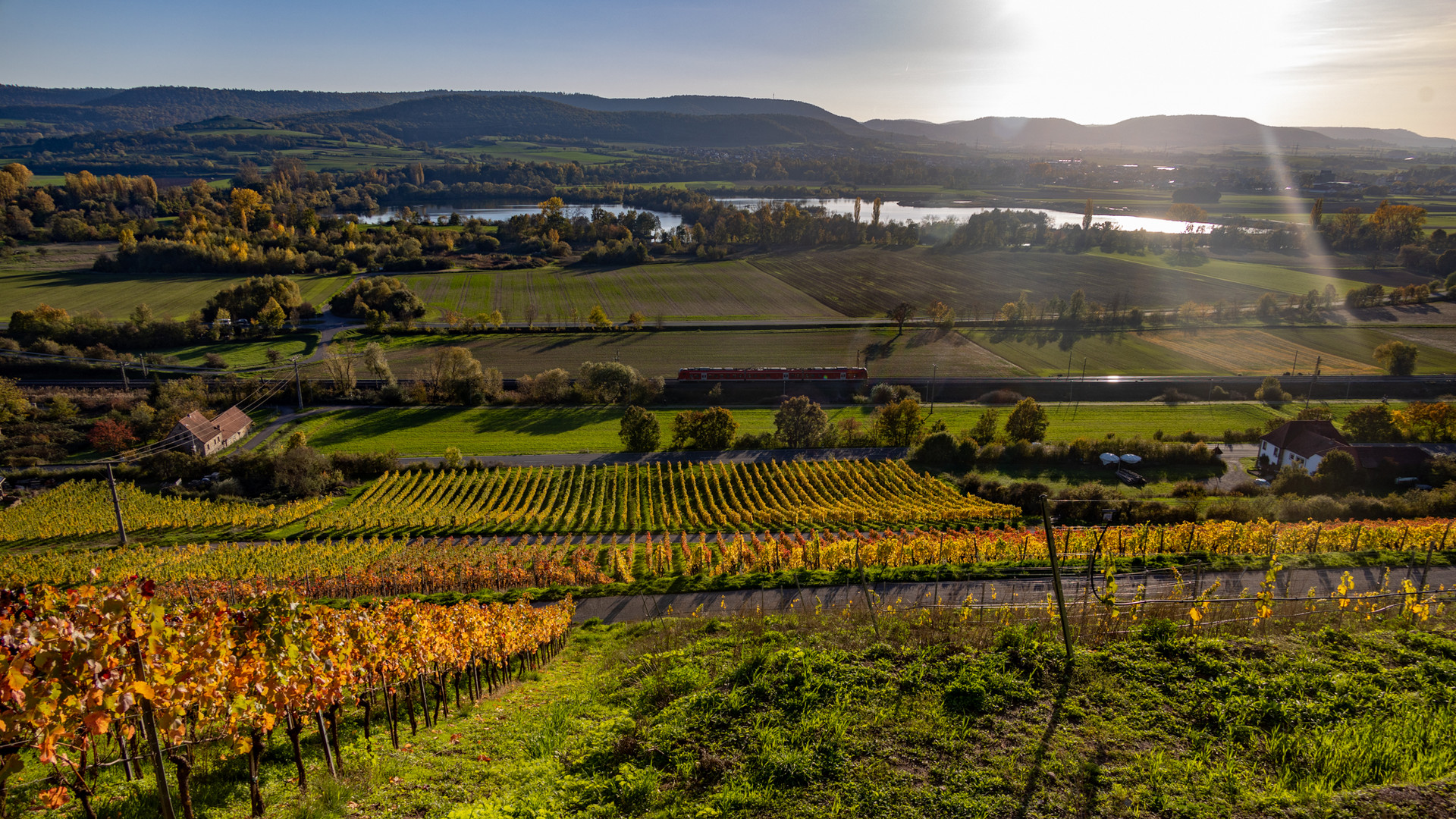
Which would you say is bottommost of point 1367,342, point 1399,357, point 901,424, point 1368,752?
point 901,424

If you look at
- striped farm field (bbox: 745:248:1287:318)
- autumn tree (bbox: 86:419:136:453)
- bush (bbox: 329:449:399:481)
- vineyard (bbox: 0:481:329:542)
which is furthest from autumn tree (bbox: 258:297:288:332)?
striped farm field (bbox: 745:248:1287:318)

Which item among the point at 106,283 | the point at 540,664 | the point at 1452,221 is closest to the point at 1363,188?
the point at 1452,221

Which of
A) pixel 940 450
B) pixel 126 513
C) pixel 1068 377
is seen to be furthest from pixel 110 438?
pixel 1068 377

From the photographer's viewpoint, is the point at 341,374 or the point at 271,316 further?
the point at 271,316

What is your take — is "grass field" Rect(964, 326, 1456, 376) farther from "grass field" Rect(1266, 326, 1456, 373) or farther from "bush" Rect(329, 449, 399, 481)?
"bush" Rect(329, 449, 399, 481)

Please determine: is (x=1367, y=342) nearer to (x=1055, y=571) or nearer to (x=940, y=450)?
(x=940, y=450)

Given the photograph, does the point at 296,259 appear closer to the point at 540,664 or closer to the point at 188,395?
the point at 188,395
